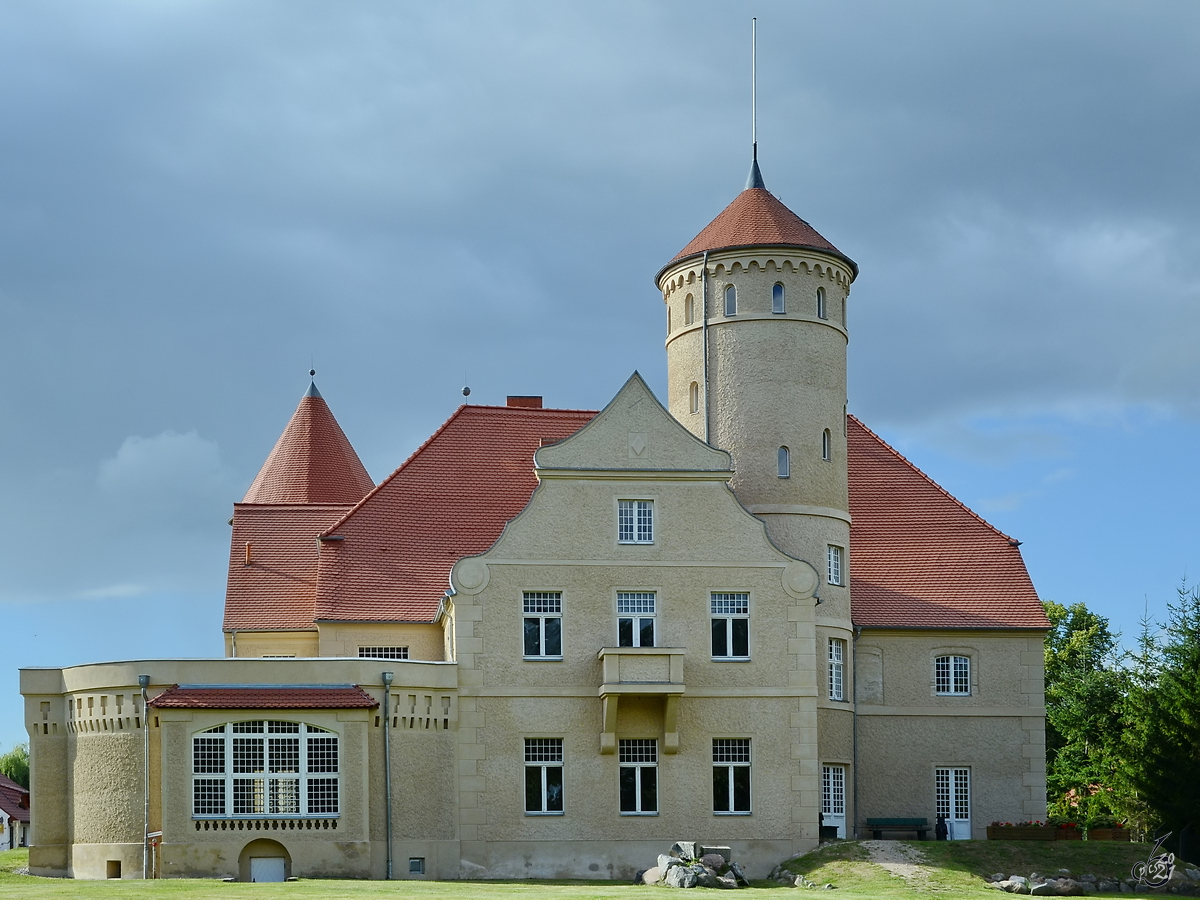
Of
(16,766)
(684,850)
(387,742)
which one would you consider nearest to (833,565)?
(684,850)

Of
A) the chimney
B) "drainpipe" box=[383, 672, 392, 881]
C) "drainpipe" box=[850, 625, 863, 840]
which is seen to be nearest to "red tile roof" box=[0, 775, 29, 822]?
the chimney

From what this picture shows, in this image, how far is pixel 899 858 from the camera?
123ft

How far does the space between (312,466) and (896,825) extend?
69.3ft

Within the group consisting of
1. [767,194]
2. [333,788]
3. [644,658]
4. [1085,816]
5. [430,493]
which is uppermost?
[767,194]

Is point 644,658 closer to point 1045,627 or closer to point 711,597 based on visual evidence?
point 711,597

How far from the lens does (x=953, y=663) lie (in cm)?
4506

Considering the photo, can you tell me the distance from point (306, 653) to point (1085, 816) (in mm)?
28626

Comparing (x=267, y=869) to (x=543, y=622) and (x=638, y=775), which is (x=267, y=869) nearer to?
(x=543, y=622)

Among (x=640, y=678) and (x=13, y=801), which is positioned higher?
(x=640, y=678)

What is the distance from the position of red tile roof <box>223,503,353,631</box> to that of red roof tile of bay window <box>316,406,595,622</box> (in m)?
2.18

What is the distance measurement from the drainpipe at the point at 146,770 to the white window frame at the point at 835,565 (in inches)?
664

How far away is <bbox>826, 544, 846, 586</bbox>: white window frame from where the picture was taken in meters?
43.7

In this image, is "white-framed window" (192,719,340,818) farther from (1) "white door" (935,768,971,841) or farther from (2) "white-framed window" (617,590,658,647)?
(1) "white door" (935,768,971,841)

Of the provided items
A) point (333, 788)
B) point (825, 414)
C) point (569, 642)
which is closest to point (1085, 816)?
point (825, 414)
